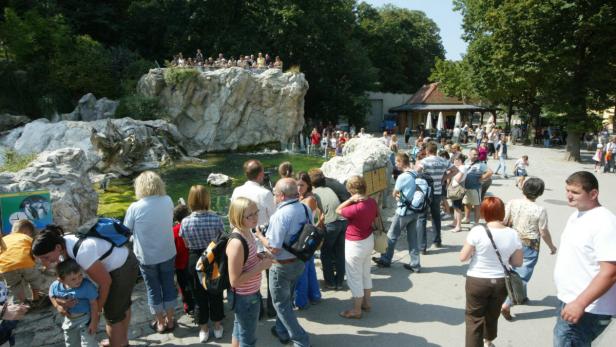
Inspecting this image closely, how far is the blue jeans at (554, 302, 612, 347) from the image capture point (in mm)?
3100

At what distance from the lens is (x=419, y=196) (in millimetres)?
6656

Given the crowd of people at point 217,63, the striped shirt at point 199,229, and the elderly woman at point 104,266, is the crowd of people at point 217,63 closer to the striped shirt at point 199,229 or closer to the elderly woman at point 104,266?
the striped shirt at point 199,229

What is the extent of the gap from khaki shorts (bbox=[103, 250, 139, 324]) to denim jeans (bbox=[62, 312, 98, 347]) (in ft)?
0.88

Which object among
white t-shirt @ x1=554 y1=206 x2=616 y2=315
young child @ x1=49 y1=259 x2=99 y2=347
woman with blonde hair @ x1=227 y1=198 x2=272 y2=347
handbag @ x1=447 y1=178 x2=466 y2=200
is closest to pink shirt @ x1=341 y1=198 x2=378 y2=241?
woman with blonde hair @ x1=227 y1=198 x2=272 y2=347

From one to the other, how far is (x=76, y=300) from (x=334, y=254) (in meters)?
3.46

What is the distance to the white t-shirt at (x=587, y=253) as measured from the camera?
3000 mm

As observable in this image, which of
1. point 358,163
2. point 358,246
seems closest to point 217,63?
point 358,163

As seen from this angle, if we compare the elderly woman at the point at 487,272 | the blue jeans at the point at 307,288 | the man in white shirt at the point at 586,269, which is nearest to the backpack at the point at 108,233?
the blue jeans at the point at 307,288

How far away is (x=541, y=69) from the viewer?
21.1 m

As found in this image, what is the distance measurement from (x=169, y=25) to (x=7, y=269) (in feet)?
106

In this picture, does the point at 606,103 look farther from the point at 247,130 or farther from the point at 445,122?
the point at 247,130

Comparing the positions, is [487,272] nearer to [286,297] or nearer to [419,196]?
[286,297]

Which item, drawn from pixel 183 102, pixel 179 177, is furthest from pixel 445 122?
pixel 179 177

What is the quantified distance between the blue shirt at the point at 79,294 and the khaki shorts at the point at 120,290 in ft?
0.76
